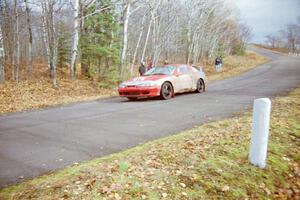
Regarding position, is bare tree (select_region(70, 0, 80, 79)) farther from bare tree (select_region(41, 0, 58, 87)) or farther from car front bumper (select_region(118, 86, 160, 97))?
car front bumper (select_region(118, 86, 160, 97))

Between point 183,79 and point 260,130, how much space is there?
9.48 m

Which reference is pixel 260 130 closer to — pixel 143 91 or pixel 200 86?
pixel 143 91

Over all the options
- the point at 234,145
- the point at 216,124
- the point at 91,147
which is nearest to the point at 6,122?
the point at 91,147

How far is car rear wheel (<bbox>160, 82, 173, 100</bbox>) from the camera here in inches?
522

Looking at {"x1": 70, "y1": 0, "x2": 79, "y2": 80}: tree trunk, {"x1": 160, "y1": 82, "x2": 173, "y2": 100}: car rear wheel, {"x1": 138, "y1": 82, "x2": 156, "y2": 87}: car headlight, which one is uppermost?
{"x1": 70, "y1": 0, "x2": 79, "y2": 80}: tree trunk

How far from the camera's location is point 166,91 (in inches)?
531

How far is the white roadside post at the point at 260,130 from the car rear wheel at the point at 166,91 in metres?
8.03

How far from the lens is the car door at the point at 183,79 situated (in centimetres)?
1428

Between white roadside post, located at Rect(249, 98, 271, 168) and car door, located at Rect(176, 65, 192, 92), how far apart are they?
353 inches

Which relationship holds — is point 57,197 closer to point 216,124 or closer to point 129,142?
point 129,142

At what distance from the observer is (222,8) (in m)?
47.3

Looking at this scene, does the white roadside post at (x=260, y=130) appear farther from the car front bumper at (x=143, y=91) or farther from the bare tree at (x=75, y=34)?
the bare tree at (x=75, y=34)

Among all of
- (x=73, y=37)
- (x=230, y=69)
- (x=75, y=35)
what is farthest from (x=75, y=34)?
(x=230, y=69)

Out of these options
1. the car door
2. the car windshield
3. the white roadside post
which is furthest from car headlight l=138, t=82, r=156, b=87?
the white roadside post
